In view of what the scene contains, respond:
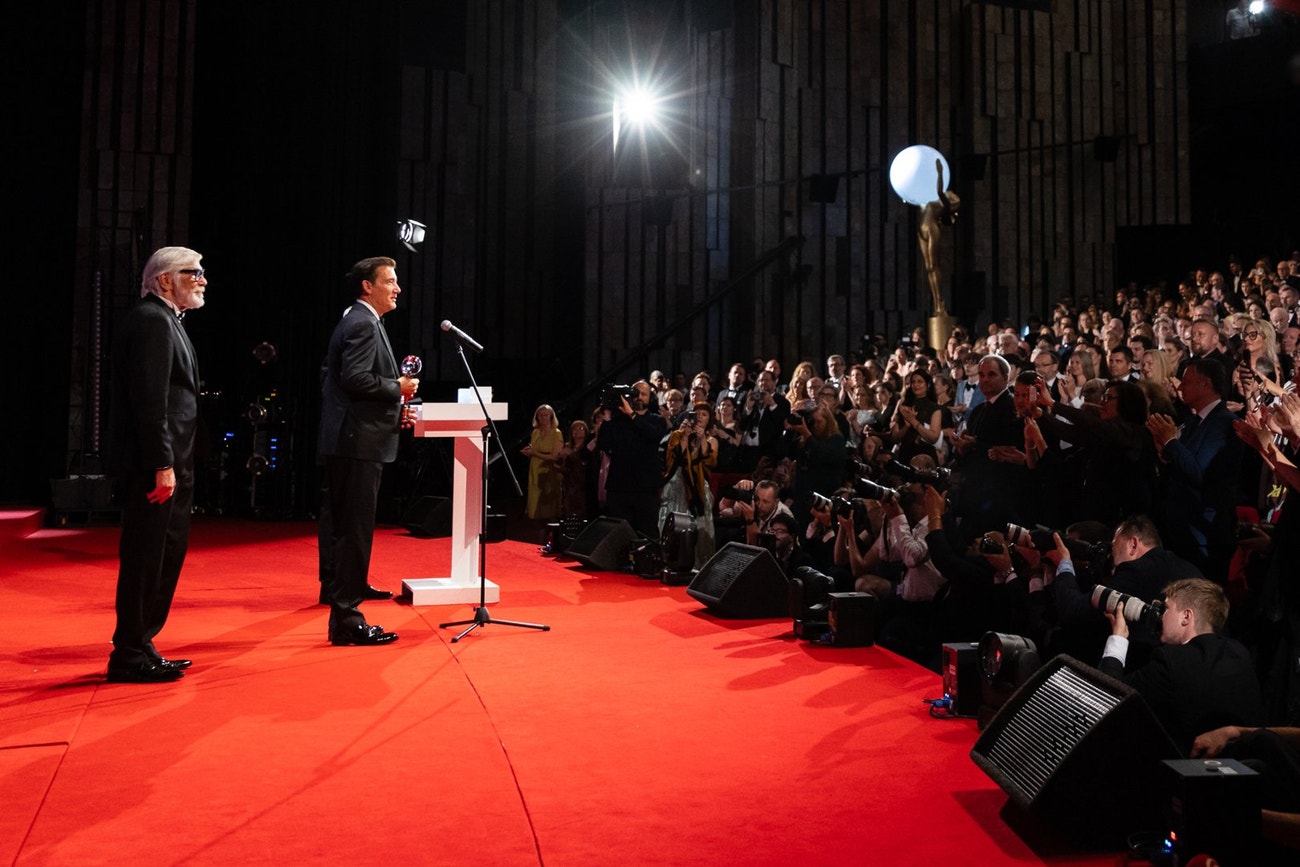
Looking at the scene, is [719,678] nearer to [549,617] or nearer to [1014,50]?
[549,617]

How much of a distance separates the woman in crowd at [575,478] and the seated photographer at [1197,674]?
20.4 ft

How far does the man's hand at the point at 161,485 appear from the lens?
11.4 feet

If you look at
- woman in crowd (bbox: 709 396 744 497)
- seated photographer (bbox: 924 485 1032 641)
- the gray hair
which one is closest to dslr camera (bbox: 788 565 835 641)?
seated photographer (bbox: 924 485 1032 641)

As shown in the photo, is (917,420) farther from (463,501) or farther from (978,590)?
(463,501)

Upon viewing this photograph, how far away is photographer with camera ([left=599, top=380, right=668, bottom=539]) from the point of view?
7039mm

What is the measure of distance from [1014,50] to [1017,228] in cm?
214

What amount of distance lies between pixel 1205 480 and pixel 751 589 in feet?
6.08

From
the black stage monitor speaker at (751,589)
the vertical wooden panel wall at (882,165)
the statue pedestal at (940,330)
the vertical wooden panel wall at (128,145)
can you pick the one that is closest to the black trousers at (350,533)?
the black stage monitor speaker at (751,589)

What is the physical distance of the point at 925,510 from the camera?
473 cm

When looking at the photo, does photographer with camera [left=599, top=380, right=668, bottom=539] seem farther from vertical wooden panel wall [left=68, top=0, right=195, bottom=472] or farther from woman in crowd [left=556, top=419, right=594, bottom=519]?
vertical wooden panel wall [left=68, top=0, right=195, bottom=472]

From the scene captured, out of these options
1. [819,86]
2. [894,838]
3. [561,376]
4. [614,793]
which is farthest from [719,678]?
[819,86]

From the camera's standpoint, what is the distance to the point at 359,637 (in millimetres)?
4133

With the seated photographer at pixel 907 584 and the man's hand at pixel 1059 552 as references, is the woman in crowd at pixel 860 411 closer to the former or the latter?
the seated photographer at pixel 907 584

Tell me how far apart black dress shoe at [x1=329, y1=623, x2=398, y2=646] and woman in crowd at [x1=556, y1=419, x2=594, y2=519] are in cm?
457
